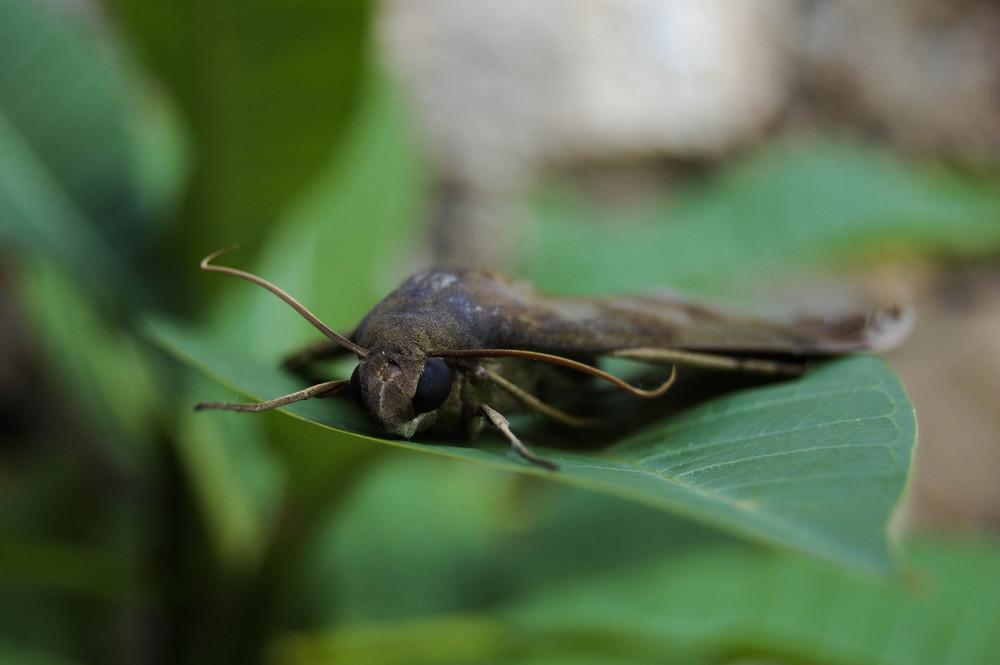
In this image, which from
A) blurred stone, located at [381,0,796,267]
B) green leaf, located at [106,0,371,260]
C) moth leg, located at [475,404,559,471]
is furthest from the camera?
blurred stone, located at [381,0,796,267]

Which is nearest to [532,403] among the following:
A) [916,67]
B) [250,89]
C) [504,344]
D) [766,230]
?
[504,344]

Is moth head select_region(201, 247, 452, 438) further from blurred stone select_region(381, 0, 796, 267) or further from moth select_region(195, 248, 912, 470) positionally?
blurred stone select_region(381, 0, 796, 267)

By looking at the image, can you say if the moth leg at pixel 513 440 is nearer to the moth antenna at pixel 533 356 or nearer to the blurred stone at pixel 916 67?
the moth antenna at pixel 533 356

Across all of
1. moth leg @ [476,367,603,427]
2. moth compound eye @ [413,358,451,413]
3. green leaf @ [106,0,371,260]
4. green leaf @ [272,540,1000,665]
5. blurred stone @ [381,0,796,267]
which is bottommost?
green leaf @ [272,540,1000,665]

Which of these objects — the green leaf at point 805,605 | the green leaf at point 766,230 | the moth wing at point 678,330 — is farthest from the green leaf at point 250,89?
the green leaf at point 805,605

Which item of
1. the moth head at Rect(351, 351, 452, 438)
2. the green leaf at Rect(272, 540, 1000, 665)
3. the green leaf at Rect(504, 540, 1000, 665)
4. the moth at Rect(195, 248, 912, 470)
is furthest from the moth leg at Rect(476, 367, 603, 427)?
the green leaf at Rect(504, 540, 1000, 665)

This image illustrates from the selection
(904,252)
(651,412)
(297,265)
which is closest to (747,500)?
(651,412)

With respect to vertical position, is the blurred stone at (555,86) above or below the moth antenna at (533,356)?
above

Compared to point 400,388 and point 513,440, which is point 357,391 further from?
point 513,440
